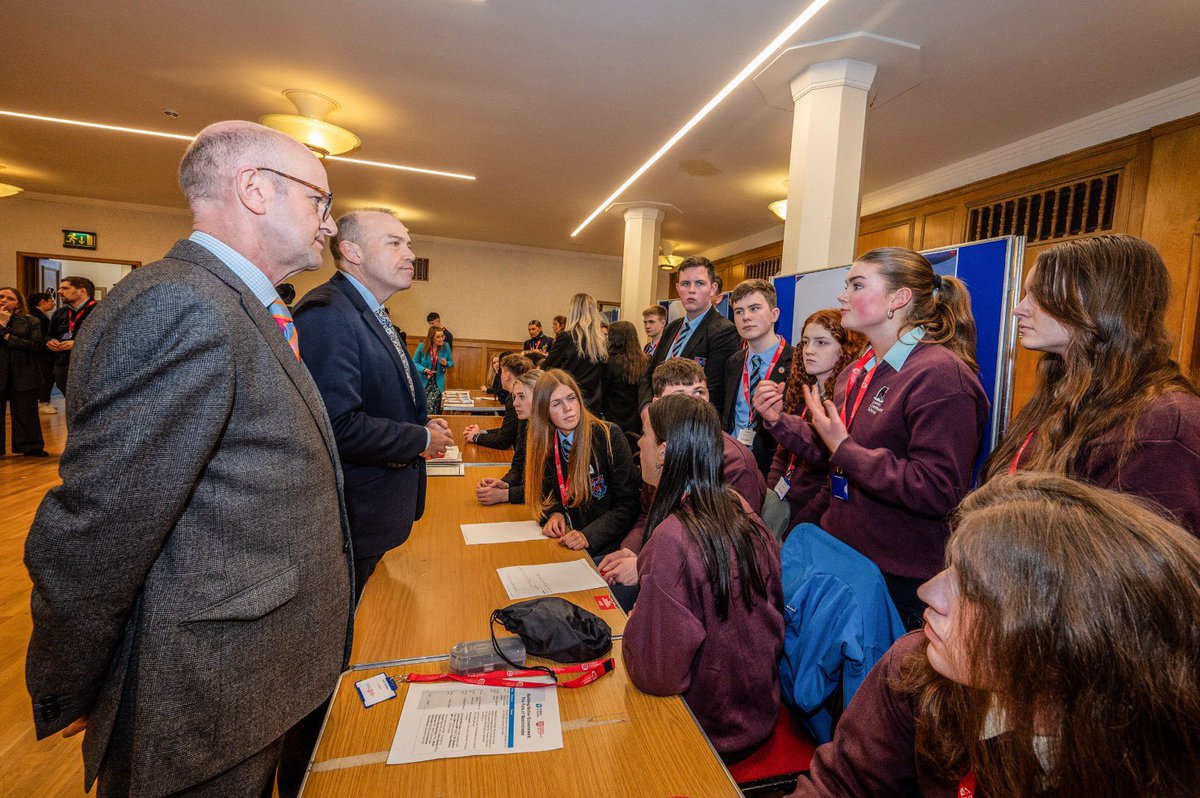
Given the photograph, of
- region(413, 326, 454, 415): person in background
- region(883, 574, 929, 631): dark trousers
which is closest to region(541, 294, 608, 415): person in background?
region(883, 574, 929, 631): dark trousers

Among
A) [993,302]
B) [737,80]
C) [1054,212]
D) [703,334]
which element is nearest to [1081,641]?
[993,302]

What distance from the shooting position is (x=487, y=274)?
36.6 ft

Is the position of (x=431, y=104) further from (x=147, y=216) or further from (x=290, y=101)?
(x=147, y=216)

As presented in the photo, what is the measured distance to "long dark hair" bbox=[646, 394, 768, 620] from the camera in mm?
1194

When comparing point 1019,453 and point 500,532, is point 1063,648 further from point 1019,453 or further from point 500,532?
point 500,532

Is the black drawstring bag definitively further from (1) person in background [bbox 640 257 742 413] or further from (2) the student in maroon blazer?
(1) person in background [bbox 640 257 742 413]

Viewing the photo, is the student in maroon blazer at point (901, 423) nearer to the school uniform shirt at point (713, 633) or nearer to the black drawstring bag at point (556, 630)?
the school uniform shirt at point (713, 633)

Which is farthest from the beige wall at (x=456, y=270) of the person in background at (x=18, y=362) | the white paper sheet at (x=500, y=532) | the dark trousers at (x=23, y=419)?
the white paper sheet at (x=500, y=532)

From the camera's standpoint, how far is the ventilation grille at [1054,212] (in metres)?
4.22

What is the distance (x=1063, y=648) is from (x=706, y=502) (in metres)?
0.76

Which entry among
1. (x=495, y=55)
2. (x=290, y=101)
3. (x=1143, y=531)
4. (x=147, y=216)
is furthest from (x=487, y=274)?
(x=1143, y=531)

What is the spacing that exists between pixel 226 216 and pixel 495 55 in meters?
3.28

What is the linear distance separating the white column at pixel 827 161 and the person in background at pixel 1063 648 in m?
3.26

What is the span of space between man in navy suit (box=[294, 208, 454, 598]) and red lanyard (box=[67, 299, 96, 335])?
18.0ft
